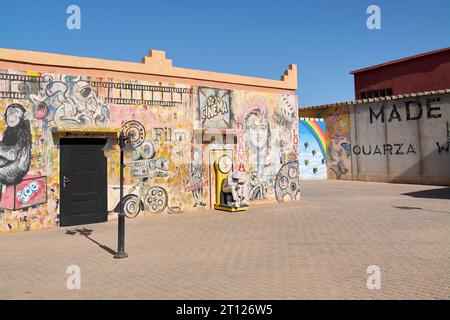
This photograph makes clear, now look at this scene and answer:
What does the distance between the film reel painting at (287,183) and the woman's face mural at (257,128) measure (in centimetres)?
146

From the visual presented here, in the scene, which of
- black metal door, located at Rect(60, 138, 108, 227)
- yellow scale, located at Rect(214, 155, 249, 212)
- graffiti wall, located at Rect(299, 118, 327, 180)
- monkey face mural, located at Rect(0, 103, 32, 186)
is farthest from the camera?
graffiti wall, located at Rect(299, 118, 327, 180)

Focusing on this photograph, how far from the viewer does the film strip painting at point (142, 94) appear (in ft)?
40.3

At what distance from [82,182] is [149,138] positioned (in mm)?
2524

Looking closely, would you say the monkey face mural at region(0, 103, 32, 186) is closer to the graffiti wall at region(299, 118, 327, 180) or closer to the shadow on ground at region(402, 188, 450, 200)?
the shadow on ground at region(402, 188, 450, 200)

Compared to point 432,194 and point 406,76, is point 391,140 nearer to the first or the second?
point 432,194

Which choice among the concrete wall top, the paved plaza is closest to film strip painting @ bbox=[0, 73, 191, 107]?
the concrete wall top

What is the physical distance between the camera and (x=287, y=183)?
16375 mm

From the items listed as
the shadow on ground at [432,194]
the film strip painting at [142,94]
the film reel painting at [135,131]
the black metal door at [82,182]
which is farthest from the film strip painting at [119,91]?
the shadow on ground at [432,194]

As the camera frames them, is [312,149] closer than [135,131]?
No

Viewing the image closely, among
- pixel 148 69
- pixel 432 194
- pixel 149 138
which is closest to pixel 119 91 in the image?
pixel 148 69

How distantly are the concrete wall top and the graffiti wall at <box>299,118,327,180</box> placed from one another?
1071 cm

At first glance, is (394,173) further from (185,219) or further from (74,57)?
(74,57)

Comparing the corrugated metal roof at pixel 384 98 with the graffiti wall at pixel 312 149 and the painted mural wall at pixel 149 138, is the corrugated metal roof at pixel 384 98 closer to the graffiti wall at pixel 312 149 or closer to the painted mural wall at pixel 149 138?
the graffiti wall at pixel 312 149

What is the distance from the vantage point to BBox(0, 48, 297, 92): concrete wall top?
435 inches
